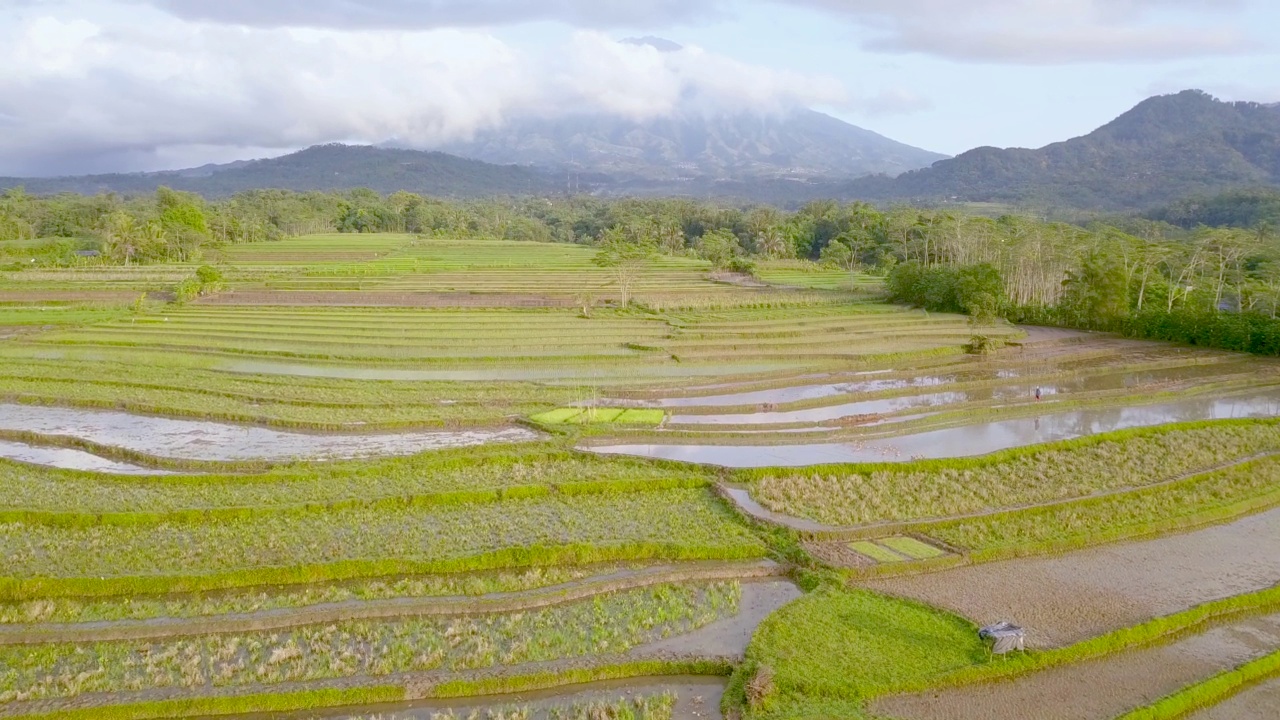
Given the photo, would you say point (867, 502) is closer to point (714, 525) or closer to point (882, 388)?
point (714, 525)

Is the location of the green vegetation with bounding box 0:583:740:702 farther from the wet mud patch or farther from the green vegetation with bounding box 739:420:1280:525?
A: the green vegetation with bounding box 739:420:1280:525

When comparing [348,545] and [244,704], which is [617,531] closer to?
Answer: [348,545]

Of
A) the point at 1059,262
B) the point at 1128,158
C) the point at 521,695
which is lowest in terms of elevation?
the point at 521,695

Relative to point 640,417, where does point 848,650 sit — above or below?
below

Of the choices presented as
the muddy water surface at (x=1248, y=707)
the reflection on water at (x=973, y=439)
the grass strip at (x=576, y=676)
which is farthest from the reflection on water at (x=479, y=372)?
the muddy water surface at (x=1248, y=707)

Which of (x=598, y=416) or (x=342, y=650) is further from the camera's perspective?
(x=598, y=416)

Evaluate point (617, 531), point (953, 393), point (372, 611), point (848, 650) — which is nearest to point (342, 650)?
point (372, 611)

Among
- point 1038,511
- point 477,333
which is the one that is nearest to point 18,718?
point 1038,511
